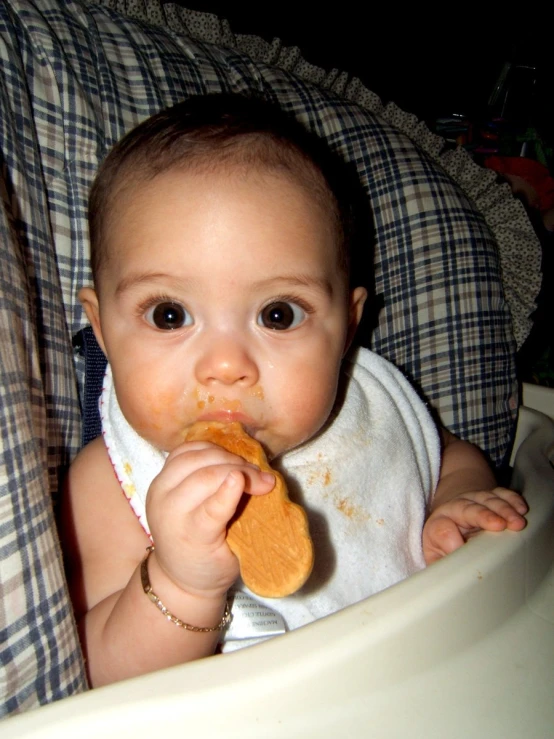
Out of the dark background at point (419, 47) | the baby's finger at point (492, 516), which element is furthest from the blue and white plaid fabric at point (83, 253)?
the dark background at point (419, 47)

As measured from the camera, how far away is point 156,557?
64cm

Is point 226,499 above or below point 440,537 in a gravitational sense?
above

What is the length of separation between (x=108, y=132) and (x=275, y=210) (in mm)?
384

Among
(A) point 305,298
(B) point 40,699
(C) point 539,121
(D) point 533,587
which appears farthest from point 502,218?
(B) point 40,699

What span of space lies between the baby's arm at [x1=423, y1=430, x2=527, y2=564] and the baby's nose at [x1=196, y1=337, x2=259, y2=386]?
1.00 ft

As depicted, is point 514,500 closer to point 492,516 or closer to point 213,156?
point 492,516

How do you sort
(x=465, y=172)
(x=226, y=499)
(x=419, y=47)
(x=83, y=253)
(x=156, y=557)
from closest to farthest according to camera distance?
(x=226, y=499), (x=156, y=557), (x=83, y=253), (x=465, y=172), (x=419, y=47)

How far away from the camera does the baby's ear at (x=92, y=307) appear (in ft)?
2.64

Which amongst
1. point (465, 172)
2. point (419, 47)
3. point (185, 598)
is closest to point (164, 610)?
point (185, 598)

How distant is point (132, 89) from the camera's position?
3.16ft

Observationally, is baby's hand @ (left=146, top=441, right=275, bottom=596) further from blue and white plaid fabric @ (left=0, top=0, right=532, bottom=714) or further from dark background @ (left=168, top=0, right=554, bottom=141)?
dark background @ (left=168, top=0, right=554, bottom=141)

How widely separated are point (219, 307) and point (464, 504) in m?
0.44

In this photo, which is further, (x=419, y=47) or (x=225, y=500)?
(x=419, y=47)

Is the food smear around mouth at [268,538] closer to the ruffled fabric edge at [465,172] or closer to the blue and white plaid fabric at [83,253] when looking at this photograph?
the blue and white plaid fabric at [83,253]
